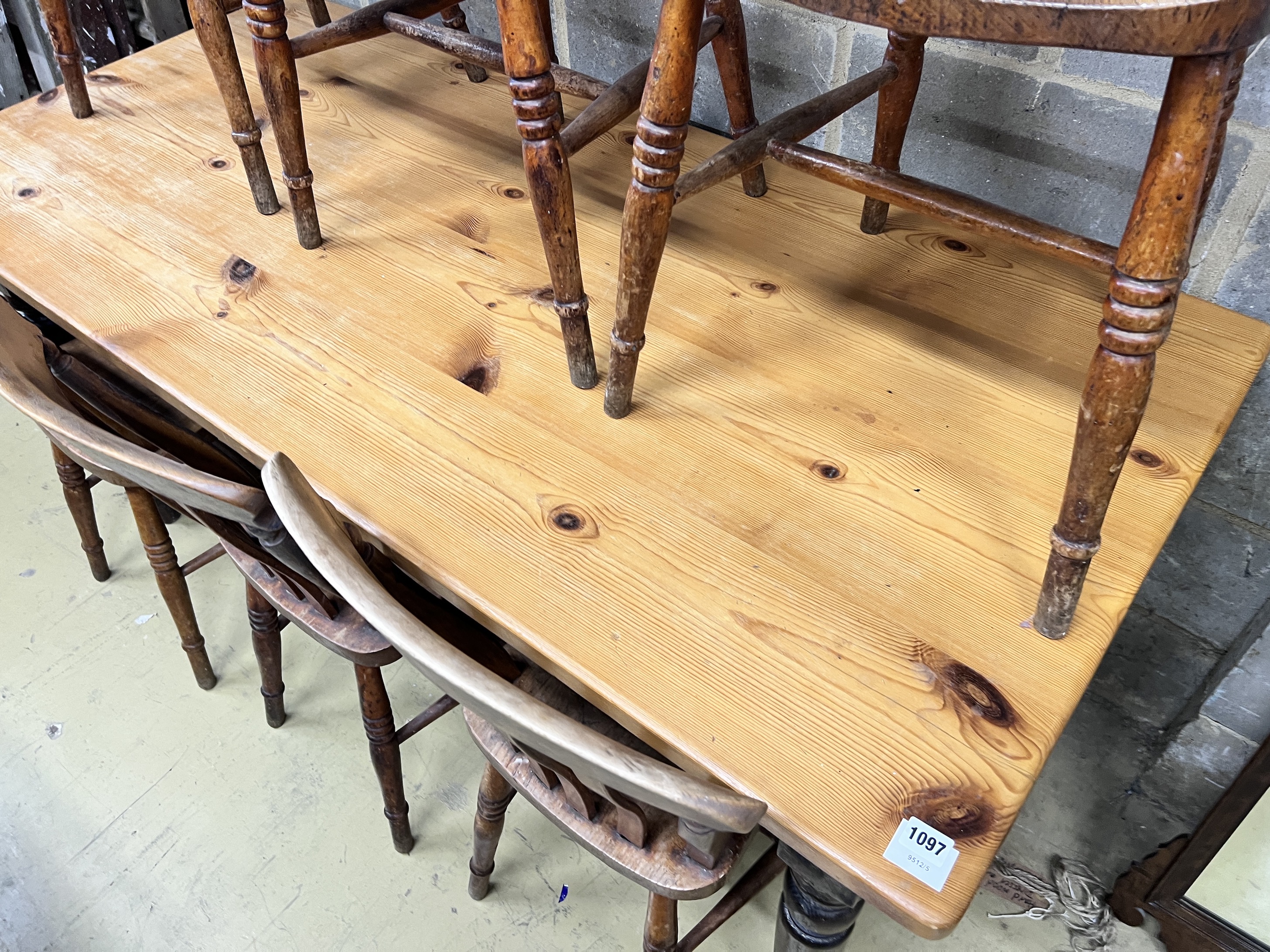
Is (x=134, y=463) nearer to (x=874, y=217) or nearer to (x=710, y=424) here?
(x=710, y=424)

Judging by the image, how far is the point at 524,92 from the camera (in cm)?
76

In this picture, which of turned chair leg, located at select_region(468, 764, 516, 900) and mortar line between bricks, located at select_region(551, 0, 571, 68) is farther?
mortar line between bricks, located at select_region(551, 0, 571, 68)

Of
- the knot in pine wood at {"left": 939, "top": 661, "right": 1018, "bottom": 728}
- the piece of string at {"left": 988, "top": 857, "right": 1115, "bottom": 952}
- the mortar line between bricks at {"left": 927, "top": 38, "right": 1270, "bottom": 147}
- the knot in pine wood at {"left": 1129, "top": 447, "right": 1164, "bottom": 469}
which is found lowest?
the piece of string at {"left": 988, "top": 857, "right": 1115, "bottom": 952}

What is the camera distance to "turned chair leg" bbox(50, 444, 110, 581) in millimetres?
1349

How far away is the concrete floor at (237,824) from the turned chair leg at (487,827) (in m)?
0.04

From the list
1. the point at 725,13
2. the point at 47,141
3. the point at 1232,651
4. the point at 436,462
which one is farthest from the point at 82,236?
the point at 1232,651

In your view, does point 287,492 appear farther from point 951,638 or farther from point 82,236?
point 82,236

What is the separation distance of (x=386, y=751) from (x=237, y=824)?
12.3 inches

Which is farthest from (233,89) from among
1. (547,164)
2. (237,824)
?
(237,824)

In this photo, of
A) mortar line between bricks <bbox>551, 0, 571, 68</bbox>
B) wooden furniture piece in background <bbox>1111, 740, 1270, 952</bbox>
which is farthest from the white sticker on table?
mortar line between bricks <bbox>551, 0, 571, 68</bbox>

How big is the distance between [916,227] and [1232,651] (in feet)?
2.05

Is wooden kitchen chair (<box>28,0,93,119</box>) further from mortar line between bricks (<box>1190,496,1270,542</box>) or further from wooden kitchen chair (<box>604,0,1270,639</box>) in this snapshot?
mortar line between bricks (<box>1190,496,1270,542</box>)

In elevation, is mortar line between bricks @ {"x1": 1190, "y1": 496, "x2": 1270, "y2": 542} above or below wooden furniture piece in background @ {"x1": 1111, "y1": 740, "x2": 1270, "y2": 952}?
above

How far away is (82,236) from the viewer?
107cm
